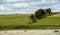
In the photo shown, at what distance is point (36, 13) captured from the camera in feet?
378

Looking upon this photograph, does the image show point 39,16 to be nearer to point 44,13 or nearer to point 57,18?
point 44,13

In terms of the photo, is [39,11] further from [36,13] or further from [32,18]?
[32,18]

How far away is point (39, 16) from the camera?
4385 inches

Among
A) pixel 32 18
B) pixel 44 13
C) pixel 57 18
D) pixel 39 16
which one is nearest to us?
pixel 57 18

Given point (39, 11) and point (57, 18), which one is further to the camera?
point (39, 11)

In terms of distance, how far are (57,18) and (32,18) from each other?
47.4 ft

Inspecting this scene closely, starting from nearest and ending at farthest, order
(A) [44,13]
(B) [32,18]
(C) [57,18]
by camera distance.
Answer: (C) [57,18] → (B) [32,18] → (A) [44,13]

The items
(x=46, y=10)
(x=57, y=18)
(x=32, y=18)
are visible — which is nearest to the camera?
(x=57, y=18)

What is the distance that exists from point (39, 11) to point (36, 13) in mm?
2139

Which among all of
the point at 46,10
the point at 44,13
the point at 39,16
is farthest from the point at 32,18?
the point at 46,10

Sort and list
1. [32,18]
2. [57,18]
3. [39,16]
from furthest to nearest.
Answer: [39,16]
[32,18]
[57,18]

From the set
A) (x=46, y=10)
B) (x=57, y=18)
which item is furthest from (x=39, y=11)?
(x=57, y=18)

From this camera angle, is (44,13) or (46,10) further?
(46,10)

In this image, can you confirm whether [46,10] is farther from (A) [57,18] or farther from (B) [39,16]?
(A) [57,18]
